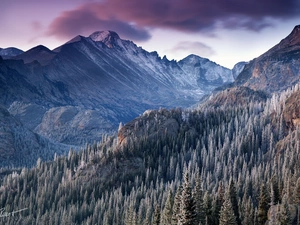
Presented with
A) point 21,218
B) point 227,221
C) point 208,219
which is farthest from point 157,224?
point 21,218

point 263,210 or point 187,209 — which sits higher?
point 187,209

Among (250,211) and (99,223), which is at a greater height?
(250,211)

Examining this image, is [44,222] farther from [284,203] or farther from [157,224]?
[284,203]

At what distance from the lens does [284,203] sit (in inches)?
3516

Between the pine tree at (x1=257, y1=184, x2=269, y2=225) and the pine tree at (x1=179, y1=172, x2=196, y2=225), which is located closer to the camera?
the pine tree at (x1=179, y1=172, x2=196, y2=225)

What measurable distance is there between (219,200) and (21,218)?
136m

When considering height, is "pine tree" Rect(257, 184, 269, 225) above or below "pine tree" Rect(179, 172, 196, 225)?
below

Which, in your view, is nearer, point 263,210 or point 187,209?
point 187,209

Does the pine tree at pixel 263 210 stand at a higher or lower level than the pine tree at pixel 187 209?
lower

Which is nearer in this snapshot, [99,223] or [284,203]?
[284,203]

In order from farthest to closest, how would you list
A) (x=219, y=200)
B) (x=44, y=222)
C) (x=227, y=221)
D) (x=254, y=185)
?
(x=44, y=222), (x=254, y=185), (x=219, y=200), (x=227, y=221)

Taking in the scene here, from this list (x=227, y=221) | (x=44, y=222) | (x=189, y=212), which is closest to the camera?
(x=189, y=212)

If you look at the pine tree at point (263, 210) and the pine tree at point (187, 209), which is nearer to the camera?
the pine tree at point (187, 209)

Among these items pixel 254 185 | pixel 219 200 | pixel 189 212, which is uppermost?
pixel 189 212
